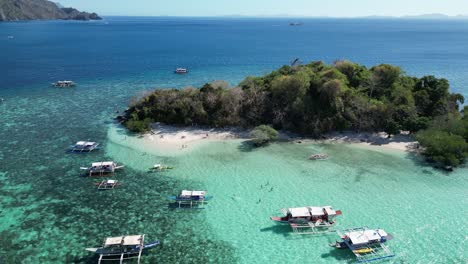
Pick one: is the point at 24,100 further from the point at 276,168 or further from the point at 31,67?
the point at 276,168

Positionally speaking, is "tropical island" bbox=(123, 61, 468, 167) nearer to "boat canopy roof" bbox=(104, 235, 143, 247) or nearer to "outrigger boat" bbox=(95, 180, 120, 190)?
"outrigger boat" bbox=(95, 180, 120, 190)

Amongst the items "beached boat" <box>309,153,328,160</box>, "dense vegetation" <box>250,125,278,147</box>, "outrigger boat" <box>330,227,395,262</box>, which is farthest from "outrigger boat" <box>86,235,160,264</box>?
"beached boat" <box>309,153,328,160</box>

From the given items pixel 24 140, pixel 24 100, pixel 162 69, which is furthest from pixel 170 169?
pixel 162 69

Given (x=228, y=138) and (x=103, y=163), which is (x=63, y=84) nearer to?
(x=103, y=163)

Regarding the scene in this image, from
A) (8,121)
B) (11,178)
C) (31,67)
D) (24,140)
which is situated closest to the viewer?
(11,178)

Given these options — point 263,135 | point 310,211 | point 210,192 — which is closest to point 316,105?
point 263,135

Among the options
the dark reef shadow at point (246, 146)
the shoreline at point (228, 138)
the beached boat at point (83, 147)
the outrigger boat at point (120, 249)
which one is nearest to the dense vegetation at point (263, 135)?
the dark reef shadow at point (246, 146)

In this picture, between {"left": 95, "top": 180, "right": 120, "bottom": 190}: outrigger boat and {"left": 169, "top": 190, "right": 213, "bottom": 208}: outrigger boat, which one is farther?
{"left": 95, "top": 180, "right": 120, "bottom": 190}: outrigger boat

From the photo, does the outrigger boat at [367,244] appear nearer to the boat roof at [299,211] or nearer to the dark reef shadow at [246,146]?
the boat roof at [299,211]
